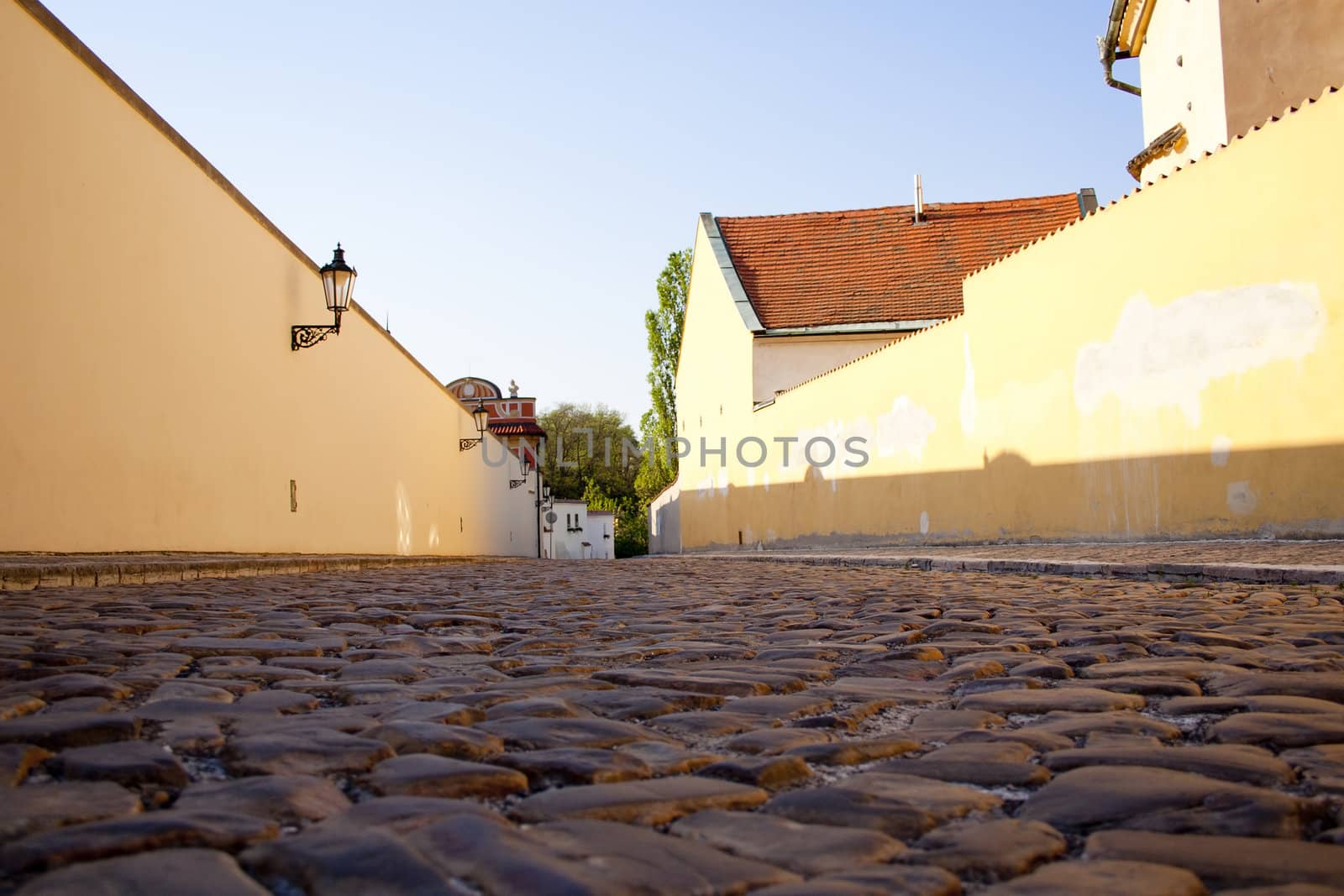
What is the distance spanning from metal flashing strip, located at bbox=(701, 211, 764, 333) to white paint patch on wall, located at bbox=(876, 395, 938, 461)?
7022mm

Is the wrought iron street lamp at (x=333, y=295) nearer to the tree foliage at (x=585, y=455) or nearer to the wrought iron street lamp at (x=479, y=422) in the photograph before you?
the wrought iron street lamp at (x=479, y=422)

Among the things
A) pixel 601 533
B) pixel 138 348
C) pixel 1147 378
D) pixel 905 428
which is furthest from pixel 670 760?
pixel 601 533

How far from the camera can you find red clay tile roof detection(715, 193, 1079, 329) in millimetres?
23312

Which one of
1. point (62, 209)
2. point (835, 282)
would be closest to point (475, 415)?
point (835, 282)

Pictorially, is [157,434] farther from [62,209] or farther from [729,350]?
[729,350]

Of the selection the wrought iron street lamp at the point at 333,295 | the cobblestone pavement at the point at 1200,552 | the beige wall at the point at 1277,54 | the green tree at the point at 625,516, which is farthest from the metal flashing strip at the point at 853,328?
the green tree at the point at 625,516

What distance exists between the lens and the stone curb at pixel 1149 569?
5586 millimetres

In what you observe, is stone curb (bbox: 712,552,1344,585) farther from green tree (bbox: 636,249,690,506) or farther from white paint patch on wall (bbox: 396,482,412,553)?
green tree (bbox: 636,249,690,506)

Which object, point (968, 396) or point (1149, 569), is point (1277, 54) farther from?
point (1149, 569)

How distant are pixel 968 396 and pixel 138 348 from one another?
9733mm

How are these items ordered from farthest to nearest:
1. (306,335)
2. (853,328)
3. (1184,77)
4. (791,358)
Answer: (791,358) → (853,328) → (1184,77) → (306,335)

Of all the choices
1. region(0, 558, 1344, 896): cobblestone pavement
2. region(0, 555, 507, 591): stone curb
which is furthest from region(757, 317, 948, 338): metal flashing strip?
region(0, 558, 1344, 896): cobblestone pavement

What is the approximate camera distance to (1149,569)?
6773 mm

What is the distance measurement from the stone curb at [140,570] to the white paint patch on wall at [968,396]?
26.2 ft
